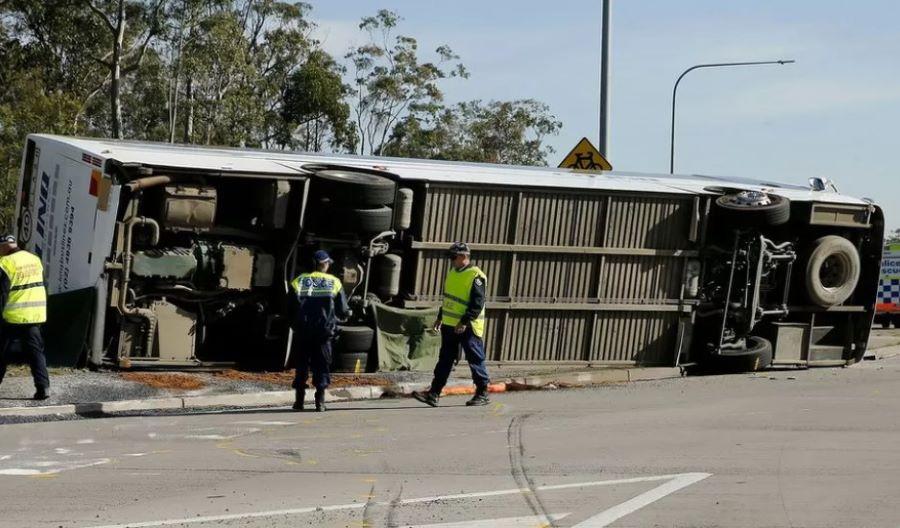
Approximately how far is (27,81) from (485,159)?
22.0 meters

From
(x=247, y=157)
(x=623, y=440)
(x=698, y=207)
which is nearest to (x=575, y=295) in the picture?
(x=698, y=207)

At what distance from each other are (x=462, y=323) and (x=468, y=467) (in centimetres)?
362

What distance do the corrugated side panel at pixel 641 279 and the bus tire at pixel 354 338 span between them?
10.2 ft

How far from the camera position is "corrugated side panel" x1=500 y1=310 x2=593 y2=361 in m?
15.0

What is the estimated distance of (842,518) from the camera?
7309 mm

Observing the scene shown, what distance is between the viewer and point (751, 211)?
15461 mm

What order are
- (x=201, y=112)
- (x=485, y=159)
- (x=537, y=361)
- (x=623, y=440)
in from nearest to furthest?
(x=623, y=440)
(x=537, y=361)
(x=201, y=112)
(x=485, y=159)

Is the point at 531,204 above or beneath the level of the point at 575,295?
above

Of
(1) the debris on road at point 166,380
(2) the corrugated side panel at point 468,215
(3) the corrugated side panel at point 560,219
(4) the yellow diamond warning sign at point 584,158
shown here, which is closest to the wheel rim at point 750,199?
(3) the corrugated side panel at point 560,219

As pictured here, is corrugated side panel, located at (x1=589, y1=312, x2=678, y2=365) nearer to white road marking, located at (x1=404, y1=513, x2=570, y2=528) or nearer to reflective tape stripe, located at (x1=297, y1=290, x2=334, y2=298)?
reflective tape stripe, located at (x1=297, y1=290, x2=334, y2=298)

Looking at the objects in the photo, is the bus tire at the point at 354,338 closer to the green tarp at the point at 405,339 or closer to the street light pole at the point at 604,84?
the green tarp at the point at 405,339

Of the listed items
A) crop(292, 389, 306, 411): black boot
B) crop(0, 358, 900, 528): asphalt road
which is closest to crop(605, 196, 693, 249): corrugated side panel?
crop(0, 358, 900, 528): asphalt road

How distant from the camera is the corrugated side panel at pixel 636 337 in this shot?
50.9 ft

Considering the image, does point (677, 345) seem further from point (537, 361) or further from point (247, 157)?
point (247, 157)
